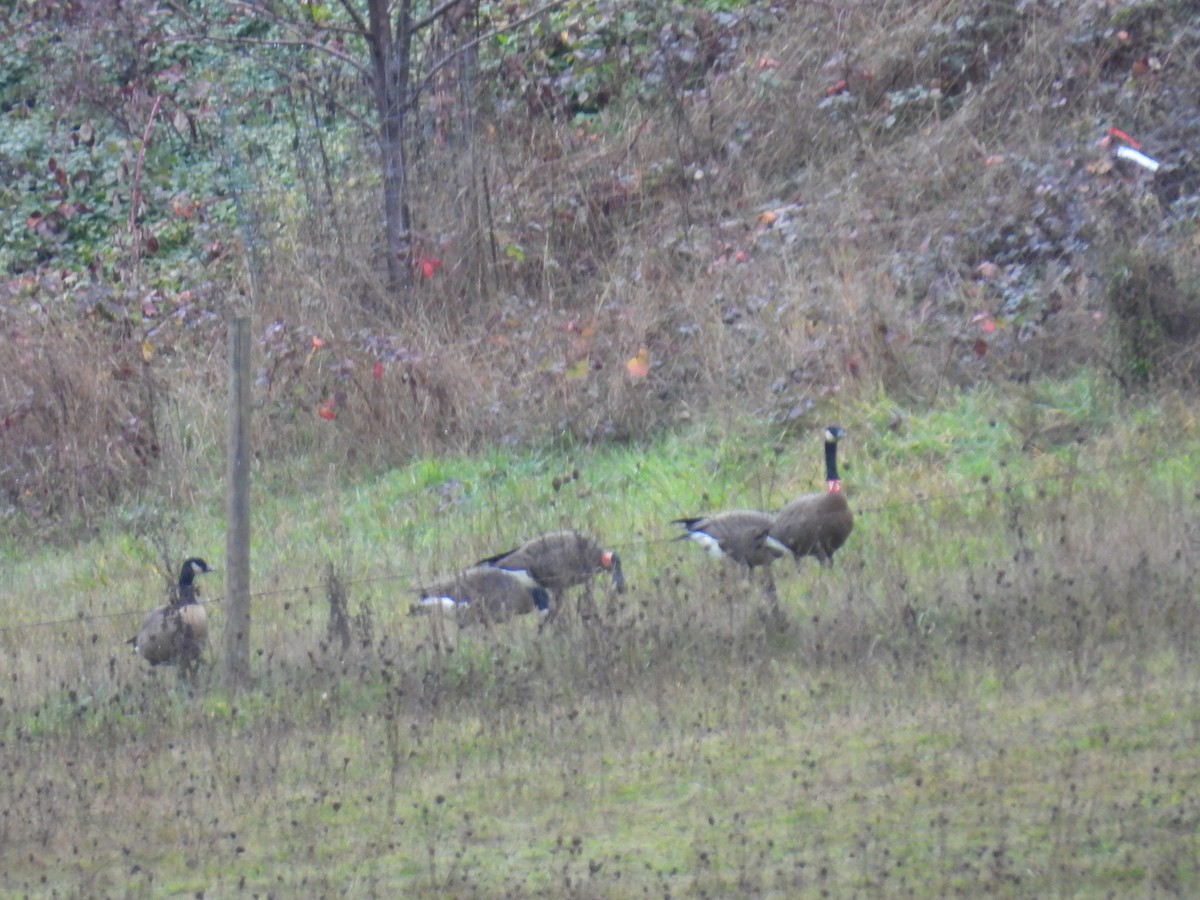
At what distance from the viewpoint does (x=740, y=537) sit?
424 inches

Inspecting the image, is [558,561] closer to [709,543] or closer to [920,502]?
[709,543]

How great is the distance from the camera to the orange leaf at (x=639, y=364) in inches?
582

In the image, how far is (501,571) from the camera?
408 inches

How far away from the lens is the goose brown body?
1020cm

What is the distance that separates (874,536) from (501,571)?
2465mm

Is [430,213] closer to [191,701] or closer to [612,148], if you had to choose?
[612,148]

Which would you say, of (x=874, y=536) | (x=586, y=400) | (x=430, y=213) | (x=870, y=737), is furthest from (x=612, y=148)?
(x=870, y=737)

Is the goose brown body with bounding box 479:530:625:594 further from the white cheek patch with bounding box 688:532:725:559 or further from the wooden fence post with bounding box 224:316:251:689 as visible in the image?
the wooden fence post with bounding box 224:316:251:689

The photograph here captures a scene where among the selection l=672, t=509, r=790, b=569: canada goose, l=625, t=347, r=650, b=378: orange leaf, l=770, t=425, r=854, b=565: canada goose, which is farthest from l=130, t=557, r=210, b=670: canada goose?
l=625, t=347, r=650, b=378: orange leaf

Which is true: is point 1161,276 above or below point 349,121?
below

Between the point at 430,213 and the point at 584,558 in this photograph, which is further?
the point at 430,213

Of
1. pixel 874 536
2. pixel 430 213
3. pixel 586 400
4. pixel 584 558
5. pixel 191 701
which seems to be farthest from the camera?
pixel 430 213

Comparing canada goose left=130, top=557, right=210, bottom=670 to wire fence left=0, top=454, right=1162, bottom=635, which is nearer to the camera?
canada goose left=130, top=557, right=210, bottom=670

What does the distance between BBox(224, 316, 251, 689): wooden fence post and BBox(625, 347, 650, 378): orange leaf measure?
19.7 feet
